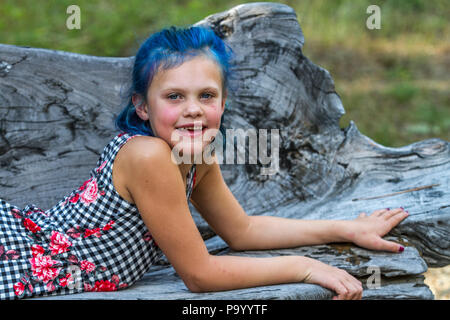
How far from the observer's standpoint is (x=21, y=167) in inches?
96.6

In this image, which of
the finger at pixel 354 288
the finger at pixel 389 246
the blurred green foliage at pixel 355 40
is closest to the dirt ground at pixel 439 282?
the blurred green foliage at pixel 355 40

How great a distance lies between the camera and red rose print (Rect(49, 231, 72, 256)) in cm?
198

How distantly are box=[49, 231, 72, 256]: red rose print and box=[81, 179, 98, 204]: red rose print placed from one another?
14 cm

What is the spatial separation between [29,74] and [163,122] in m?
0.88

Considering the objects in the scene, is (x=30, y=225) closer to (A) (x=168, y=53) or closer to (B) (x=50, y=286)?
(B) (x=50, y=286)

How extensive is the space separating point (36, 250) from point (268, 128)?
3.75 feet

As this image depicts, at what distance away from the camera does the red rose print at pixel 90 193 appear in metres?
2.02

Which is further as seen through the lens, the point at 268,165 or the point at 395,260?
the point at 268,165

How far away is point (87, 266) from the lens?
199 centimetres

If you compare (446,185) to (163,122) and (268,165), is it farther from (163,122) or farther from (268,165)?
(163,122)

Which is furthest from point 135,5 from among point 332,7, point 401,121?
point 401,121

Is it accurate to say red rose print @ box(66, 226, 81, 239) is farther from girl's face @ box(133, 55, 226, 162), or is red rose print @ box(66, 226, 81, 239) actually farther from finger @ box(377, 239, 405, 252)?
finger @ box(377, 239, 405, 252)

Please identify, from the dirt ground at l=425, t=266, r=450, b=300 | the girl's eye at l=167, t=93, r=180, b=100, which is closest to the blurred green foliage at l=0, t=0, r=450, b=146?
the dirt ground at l=425, t=266, r=450, b=300

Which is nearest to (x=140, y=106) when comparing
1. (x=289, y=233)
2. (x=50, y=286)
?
(x=50, y=286)
